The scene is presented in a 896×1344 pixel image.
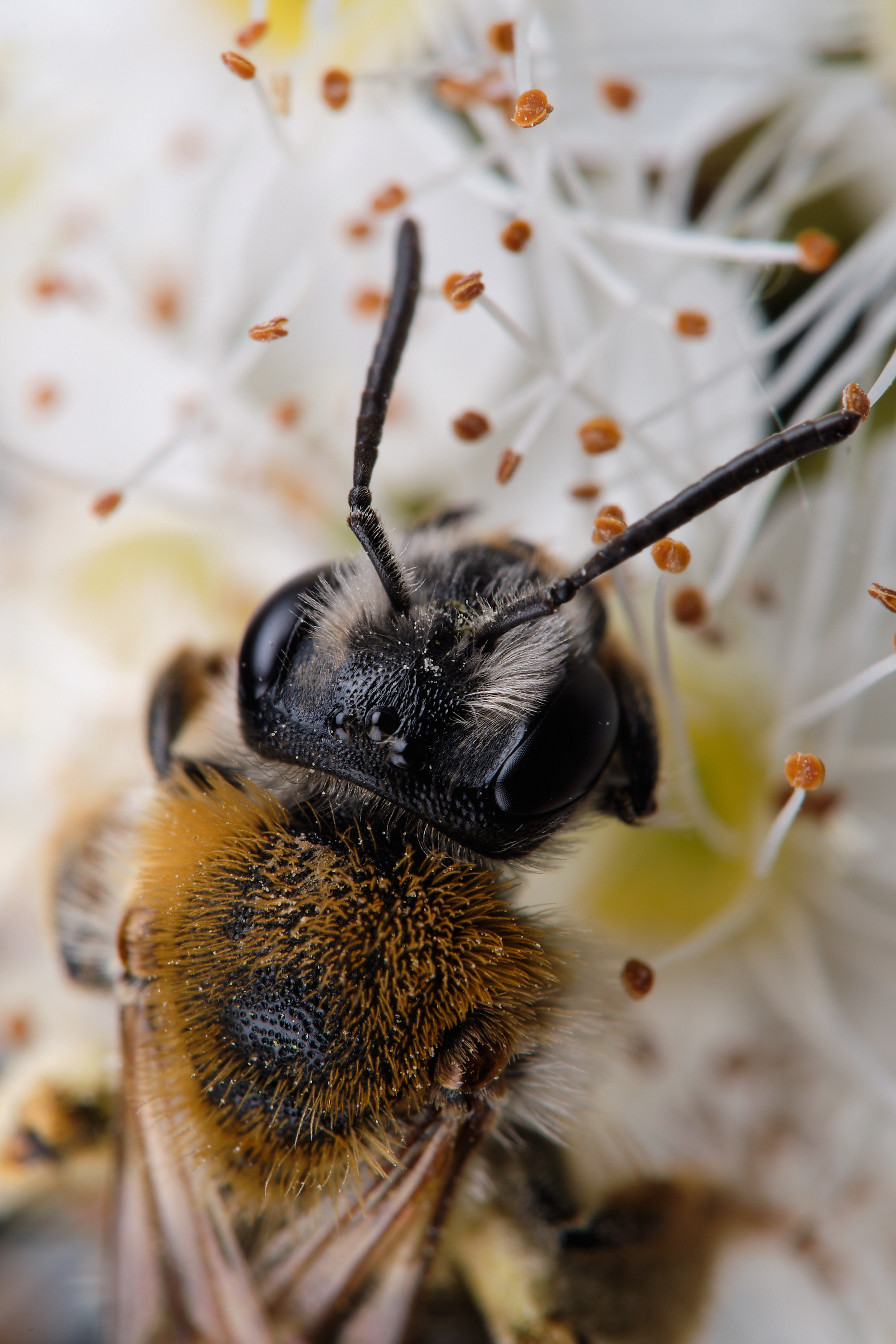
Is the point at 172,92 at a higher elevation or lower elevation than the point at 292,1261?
higher

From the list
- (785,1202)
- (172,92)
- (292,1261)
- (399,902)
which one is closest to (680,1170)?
(785,1202)

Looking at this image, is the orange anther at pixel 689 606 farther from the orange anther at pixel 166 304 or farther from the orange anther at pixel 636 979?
the orange anther at pixel 166 304

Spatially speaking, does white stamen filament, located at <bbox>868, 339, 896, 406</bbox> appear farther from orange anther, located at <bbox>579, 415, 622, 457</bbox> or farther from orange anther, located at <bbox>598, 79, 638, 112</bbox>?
orange anther, located at <bbox>598, 79, 638, 112</bbox>

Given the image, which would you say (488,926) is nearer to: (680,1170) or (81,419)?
(680,1170)

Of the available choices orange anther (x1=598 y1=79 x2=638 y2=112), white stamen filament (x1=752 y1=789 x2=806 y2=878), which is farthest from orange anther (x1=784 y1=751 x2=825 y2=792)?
orange anther (x1=598 y1=79 x2=638 y2=112)

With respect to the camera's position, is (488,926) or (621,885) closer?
(488,926)

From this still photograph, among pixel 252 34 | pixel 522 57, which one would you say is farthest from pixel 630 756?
pixel 252 34
